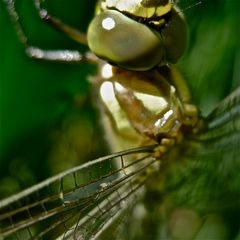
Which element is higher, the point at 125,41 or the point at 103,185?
the point at 125,41

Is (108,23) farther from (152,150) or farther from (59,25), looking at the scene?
(59,25)

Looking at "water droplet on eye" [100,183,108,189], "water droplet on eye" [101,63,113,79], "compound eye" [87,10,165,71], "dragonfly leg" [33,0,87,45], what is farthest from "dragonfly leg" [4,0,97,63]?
"water droplet on eye" [100,183,108,189]

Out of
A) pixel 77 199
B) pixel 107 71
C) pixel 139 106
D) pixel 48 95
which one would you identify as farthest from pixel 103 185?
pixel 48 95

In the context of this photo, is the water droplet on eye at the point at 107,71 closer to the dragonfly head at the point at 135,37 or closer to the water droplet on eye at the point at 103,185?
the dragonfly head at the point at 135,37

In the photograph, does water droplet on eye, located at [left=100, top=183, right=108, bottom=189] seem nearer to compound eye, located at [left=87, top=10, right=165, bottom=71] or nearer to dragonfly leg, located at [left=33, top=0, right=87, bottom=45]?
compound eye, located at [left=87, top=10, right=165, bottom=71]

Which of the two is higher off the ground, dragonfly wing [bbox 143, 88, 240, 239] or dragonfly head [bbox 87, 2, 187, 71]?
dragonfly head [bbox 87, 2, 187, 71]

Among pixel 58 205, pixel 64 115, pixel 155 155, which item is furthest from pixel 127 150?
pixel 64 115

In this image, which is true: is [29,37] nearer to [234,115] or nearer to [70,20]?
[70,20]
